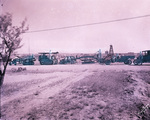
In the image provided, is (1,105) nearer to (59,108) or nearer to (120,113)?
(59,108)

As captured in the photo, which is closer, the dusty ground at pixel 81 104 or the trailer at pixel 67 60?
the dusty ground at pixel 81 104

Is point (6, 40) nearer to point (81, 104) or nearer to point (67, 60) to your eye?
point (81, 104)

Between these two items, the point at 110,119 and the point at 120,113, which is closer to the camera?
the point at 110,119

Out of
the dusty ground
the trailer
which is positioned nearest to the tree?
the dusty ground

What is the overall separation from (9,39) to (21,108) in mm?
4424

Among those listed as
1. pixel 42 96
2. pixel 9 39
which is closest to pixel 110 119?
pixel 42 96

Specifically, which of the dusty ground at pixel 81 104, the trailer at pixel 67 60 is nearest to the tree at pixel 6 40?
the dusty ground at pixel 81 104

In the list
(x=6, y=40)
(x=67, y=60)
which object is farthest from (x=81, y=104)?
(x=67, y=60)

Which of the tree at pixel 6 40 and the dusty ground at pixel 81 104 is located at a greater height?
the tree at pixel 6 40

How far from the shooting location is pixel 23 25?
8.21 meters

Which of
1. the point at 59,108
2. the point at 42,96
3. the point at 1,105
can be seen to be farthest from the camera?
the point at 42,96

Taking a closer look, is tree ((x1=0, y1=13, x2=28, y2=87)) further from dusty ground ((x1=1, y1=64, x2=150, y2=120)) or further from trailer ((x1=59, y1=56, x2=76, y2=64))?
trailer ((x1=59, y1=56, x2=76, y2=64))

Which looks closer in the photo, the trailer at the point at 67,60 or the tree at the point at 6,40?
the tree at the point at 6,40

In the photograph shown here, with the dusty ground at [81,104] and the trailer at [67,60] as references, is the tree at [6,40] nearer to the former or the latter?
the dusty ground at [81,104]
